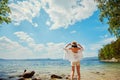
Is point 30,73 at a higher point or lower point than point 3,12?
lower

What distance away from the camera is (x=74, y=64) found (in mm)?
16203

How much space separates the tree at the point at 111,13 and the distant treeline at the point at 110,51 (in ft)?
355

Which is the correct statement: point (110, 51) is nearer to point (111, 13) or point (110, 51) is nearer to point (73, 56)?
point (111, 13)

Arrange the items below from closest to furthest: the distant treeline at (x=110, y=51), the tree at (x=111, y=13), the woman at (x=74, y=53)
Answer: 1. the woman at (x=74, y=53)
2. the tree at (x=111, y=13)
3. the distant treeline at (x=110, y=51)

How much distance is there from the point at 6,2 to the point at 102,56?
160m

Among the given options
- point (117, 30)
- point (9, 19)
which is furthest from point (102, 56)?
point (9, 19)

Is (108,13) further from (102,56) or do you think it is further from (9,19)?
(102,56)

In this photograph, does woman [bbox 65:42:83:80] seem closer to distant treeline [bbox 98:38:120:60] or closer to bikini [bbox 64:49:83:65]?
bikini [bbox 64:49:83:65]

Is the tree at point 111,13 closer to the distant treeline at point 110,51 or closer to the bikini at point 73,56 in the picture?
the bikini at point 73,56

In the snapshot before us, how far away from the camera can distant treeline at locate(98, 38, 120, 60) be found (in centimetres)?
15100

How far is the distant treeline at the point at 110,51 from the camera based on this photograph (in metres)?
151

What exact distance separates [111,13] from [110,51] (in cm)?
12797

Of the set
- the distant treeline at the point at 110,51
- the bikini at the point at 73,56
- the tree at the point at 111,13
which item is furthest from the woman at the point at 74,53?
the distant treeline at the point at 110,51

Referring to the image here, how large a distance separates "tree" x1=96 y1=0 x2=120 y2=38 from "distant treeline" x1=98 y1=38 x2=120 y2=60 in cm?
10812
